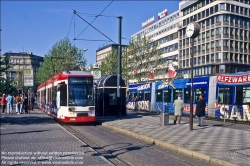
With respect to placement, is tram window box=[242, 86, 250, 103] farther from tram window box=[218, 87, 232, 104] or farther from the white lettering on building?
the white lettering on building

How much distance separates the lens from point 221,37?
74500 mm

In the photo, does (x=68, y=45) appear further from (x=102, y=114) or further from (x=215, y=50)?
(x=102, y=114)

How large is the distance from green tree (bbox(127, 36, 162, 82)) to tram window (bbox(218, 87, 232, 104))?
98.6 ft

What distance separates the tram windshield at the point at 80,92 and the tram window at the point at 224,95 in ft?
31.7

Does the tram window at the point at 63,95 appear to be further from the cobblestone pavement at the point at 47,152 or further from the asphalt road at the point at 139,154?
the asphalt road at the point at 139,154

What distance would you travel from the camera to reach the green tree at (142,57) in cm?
5547

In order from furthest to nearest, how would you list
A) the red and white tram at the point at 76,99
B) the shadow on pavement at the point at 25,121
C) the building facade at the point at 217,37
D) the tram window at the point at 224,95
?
the building facade at the point at 217,37, the tram window at the point at 224,95, the shadow on pavement at the point at 25,121, the red and white tram at the point at 76,99

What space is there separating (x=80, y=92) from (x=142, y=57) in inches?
1374

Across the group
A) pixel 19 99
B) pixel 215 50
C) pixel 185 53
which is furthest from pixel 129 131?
pixel 185 53

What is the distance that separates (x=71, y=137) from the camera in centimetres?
1516

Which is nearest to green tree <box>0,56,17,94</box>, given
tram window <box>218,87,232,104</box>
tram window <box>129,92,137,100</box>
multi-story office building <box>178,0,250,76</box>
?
tram window <box>218,87,232,104</box>

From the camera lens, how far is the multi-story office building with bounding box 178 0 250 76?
7131 cm

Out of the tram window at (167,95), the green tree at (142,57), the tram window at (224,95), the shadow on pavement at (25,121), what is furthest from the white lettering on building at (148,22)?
the shadow on pavement at (25,121)

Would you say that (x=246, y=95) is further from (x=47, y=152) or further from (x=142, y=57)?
(x=142, y=57)
